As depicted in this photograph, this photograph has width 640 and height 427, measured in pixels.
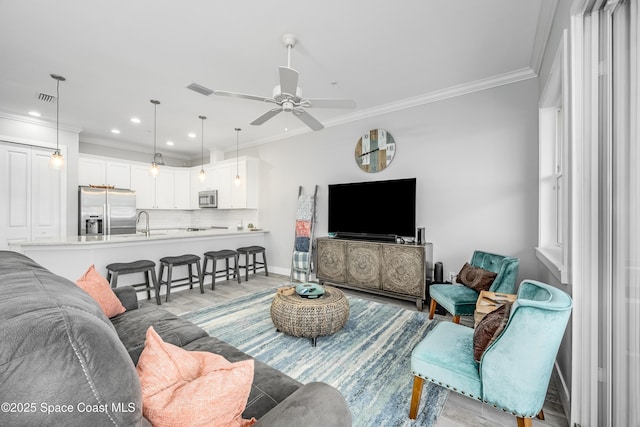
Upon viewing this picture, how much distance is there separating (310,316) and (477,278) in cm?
178

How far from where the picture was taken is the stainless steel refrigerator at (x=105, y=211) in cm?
512

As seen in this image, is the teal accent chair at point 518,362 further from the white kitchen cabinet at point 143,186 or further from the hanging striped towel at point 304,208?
the white kitchen cabinet at point 143,186

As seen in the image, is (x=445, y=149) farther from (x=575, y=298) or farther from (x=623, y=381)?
(x=623, y=381)

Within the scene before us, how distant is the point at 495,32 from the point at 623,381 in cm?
269

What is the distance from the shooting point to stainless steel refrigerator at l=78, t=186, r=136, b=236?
5.12 m

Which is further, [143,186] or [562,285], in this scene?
[143,186]

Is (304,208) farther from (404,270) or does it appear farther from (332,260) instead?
(404,270)

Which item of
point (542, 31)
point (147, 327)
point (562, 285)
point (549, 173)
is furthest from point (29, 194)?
point (549, 173)

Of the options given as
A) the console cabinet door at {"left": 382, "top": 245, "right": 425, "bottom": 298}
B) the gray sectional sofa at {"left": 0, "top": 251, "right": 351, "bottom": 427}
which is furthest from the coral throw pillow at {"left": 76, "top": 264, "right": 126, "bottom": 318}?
the console cabinet door at {"left": 382, "top": 245, "right": 425, "bottom": 298}

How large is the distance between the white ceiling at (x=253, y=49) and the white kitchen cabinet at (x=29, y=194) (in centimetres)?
75

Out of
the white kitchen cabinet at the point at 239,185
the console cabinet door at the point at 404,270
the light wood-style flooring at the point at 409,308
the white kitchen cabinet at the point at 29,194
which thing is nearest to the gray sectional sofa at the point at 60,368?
the light wood-style flooring at the point at 409,308

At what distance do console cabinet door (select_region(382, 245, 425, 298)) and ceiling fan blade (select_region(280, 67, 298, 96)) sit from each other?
93.6 inches

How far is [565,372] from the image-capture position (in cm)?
189

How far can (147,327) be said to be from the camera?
1868 mm
